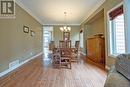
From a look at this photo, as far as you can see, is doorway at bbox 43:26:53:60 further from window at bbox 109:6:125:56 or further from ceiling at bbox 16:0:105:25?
window at bbox 109:6:125:56

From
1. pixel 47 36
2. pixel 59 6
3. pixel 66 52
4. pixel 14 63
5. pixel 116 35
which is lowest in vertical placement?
pixel 14 63

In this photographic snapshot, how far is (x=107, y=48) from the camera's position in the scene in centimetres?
550

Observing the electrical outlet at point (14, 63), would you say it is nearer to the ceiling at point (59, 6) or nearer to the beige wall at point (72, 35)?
the ceiling at point (59, 6)

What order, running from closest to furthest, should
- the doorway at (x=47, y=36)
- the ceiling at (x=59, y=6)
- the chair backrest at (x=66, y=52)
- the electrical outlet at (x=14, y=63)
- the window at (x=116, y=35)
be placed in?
1. the window at (x=116, y=35)
2. the electrical outlet at (x=14, y=63)
3. the ceiling at (x=59, y=6)
4. the chair backrest at (x=66, y=52)
5. the doorway at (x=47, y=36)

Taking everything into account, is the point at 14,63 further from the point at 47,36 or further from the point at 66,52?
the point at 47,36

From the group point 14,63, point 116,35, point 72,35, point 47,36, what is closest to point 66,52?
point 14,63

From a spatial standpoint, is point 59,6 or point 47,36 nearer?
point 59,6

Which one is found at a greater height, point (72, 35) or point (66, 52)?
point (72, 35)

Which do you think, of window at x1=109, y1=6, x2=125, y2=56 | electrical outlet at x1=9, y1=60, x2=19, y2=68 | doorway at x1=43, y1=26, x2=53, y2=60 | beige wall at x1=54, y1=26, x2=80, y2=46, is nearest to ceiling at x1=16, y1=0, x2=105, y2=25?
window at x1=109, y1=6, x2=125, y2=56

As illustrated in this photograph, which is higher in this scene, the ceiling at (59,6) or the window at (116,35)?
the ceiling at (59,6)

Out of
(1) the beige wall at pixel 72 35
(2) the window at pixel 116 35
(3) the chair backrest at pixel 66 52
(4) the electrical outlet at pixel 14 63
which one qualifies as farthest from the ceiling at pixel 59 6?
(1) the beige wall at pixel 72 35

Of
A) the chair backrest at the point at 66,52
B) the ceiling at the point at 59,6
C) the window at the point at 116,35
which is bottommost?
the chair backrest at the point at 66,52

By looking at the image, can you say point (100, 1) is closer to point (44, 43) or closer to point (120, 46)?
point (120, 46)

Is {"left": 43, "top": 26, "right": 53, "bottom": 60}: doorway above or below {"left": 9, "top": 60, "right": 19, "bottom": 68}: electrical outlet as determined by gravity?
above
